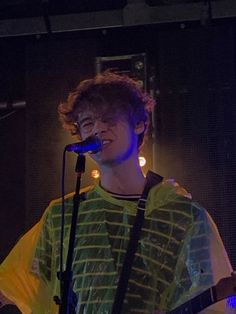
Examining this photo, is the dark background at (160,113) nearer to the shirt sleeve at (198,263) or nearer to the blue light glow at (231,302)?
the shirt sleeve at (198,263)

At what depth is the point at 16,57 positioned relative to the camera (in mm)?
3877

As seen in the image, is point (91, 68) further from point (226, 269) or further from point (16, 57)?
point (226, 269)

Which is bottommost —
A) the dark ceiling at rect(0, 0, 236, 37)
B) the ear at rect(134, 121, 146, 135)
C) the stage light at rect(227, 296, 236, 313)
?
the stage light at rect(227, 296, 236, 313)

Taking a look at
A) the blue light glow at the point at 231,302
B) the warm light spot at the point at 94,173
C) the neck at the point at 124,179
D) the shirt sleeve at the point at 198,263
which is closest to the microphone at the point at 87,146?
the neck at the point at 124,179

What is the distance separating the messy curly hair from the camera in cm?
244

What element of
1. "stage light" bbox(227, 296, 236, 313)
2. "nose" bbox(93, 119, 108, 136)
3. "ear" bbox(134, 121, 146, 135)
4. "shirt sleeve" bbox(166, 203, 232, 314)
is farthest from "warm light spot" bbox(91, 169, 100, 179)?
"stage light" bbox(227, 296, 236, 313)

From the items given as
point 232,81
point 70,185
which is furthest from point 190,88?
point 70,185

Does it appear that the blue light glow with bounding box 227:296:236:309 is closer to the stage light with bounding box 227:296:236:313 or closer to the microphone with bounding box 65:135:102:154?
the stage light with bounding box 227:296:236:313

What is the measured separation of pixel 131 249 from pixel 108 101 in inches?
22.7

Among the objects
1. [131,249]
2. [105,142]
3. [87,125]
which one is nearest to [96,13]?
[87,125]

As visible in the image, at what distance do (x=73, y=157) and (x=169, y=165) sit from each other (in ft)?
1.67

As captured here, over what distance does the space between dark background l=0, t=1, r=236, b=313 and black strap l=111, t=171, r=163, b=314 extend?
1.01 m

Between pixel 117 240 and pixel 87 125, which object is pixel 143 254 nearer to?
pixel 117 240

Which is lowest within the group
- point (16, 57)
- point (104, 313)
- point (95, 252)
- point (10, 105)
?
point (104, 313)
